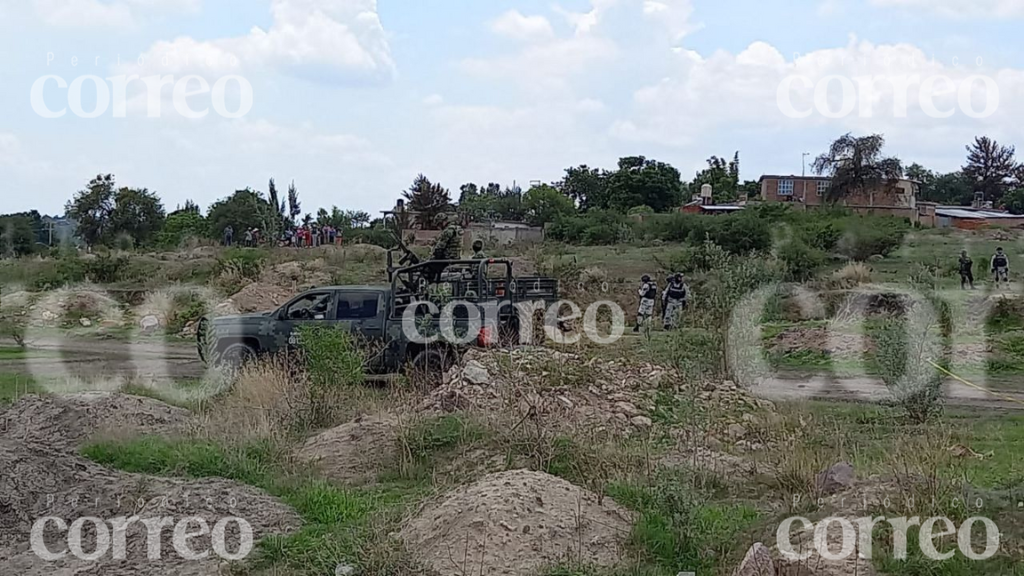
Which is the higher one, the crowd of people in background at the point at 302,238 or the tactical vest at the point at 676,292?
the crowd of people in background at the point at 302,238

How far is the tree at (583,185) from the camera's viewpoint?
262ft

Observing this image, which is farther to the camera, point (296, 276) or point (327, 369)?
point (296, 276)

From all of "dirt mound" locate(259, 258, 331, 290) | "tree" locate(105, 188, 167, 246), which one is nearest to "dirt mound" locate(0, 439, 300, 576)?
"dirt mound" locate(259, 258, 331, 290)

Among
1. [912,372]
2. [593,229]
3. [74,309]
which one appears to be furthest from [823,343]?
[593,229]

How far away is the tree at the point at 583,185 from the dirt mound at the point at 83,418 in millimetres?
68163

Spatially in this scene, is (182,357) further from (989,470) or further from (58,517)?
(989,470)

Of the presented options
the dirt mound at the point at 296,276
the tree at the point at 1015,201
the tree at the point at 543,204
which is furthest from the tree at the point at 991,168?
the dirt mound at the point at 296,276

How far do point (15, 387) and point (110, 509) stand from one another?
26.7 ft

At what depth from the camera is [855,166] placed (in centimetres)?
5309

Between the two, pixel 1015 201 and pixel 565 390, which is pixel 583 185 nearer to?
pixel 1015 201

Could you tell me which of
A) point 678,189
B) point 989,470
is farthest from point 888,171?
point 989,470

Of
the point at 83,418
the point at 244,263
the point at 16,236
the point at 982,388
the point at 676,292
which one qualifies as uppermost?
the point at 16,236

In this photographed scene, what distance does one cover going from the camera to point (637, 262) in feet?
117

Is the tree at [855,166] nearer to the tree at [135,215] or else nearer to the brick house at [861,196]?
the brick house at [861,196]
